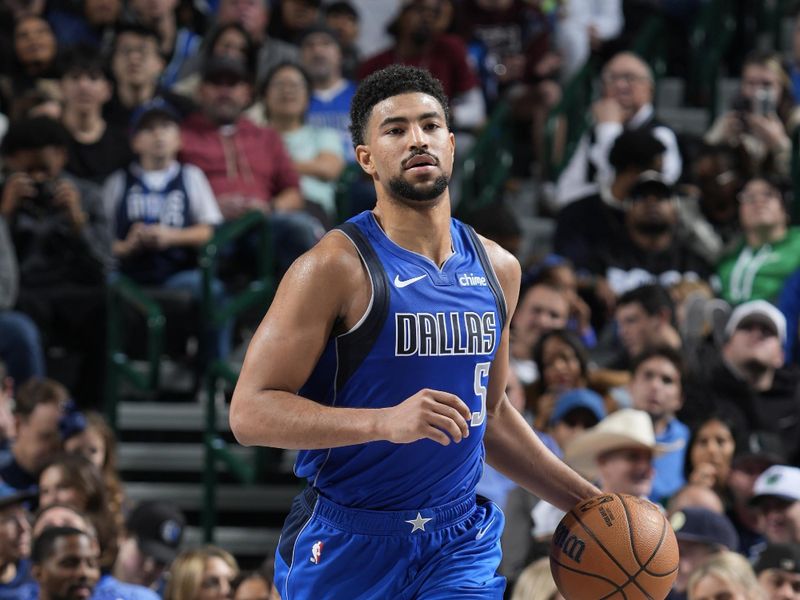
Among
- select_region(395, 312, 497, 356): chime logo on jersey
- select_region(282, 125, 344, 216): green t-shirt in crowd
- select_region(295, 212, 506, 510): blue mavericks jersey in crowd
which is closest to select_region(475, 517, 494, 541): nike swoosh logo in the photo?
select_region(295, 212, 506, 510): blue mavericks jersey in crowd

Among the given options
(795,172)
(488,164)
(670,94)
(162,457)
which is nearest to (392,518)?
(162,457)

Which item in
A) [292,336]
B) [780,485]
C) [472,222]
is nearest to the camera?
[292,336]

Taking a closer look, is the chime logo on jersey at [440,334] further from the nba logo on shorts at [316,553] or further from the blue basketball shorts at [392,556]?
the nba logo on shorts at [316,553]

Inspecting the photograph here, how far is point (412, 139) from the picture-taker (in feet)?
15.8

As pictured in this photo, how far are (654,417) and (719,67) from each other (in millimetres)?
5218

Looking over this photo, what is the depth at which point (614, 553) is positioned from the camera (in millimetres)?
5020

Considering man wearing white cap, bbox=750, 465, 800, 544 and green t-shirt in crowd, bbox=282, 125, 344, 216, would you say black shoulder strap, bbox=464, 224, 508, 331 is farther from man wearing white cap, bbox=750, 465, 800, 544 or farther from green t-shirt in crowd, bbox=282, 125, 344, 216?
green t-shirt in crowd, bbox=282, 125, 344, 216

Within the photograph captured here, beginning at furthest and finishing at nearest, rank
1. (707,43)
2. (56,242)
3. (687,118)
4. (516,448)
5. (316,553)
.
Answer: (707,43)
(687,118)
(56,242)
(516,448)
(316,553)

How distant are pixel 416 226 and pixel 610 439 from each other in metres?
3.61

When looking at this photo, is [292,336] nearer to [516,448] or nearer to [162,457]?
[516,448]

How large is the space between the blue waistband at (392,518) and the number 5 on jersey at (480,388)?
0.24 metres

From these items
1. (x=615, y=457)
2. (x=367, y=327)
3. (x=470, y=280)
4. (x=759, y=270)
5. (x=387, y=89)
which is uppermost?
(x=387, y=89)

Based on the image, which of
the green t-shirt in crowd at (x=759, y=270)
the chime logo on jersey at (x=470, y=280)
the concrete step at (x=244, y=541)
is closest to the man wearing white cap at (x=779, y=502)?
the green t-shirt in crowd at (x=759, y=270)

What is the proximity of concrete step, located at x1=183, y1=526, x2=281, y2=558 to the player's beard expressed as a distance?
537 centimetres
